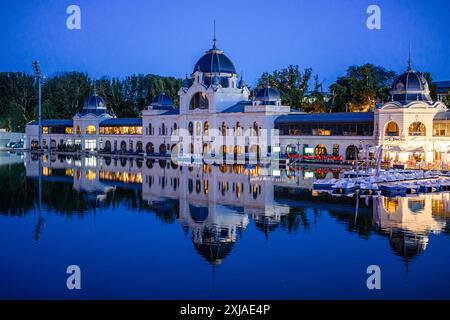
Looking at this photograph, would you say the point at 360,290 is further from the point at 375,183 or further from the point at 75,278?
the point at 375,183

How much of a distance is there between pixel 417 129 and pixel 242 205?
32.3 m

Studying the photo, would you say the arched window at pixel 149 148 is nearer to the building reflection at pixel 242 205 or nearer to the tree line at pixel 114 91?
the tree line at pixel 114 91

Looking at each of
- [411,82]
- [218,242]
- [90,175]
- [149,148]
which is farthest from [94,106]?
[218,242]

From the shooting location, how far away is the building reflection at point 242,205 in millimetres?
28969

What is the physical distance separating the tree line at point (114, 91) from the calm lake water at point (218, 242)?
179 ft

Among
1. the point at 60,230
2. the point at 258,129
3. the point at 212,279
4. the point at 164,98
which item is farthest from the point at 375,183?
the point at 164,98

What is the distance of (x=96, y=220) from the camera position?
33469mm

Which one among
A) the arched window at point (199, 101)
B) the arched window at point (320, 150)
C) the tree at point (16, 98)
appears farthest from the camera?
the tree at point (16, 98)

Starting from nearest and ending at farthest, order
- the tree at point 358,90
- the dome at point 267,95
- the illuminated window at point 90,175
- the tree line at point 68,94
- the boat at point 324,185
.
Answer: the boat at point 324,185
the illuminated window at point 90,175
the dome at point 267,95
the tree at point 358,90
the tree line at point 68,94

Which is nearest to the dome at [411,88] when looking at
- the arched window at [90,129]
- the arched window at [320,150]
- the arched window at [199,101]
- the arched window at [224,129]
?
the arched window at [320,150]

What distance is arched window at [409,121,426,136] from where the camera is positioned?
63938 mm

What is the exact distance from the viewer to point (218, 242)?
89.5ft

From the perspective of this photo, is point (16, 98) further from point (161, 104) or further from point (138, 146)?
point (161, 104)

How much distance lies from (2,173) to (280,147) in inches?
1328
